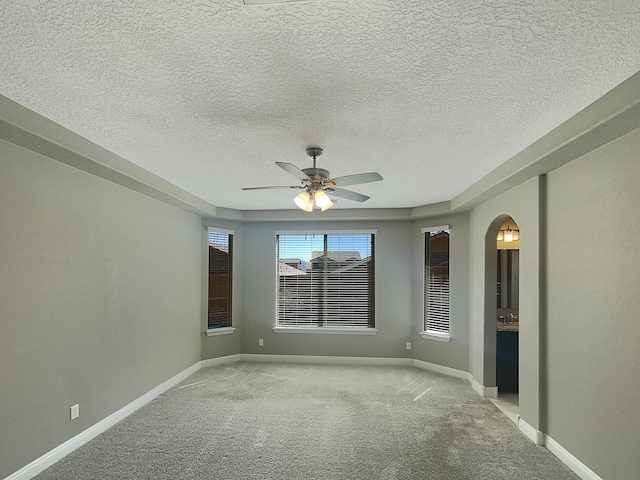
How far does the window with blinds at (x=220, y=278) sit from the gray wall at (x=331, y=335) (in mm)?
259

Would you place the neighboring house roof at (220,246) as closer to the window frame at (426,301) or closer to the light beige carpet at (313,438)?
the light beige carpet at (313,438)

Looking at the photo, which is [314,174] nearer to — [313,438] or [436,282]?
[313,438]

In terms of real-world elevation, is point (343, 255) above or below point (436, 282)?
above

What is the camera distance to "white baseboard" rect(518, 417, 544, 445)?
3.50 metres

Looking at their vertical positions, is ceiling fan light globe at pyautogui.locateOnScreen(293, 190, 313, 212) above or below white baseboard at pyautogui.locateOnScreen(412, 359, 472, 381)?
above

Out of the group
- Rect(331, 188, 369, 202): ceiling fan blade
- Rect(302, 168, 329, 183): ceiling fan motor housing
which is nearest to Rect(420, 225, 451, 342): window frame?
Rect(331, 188, 369, 202): ceiling fan blade

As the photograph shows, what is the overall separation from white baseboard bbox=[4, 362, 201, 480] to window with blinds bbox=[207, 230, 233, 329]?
4.90 feet

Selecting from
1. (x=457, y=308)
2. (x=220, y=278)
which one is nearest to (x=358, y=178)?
(x=457, y=308)

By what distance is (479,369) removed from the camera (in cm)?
507

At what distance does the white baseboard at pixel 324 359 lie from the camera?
6.48m

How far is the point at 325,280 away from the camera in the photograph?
22.3 feet

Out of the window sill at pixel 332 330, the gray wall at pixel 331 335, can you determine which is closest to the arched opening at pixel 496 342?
the gray wall at pixel 331 335

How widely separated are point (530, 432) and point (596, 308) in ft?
4.90

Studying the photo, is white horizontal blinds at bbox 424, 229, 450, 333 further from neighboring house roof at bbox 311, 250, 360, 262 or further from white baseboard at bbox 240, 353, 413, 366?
neighboring house roof at bbox 311, 250, 360, 262
